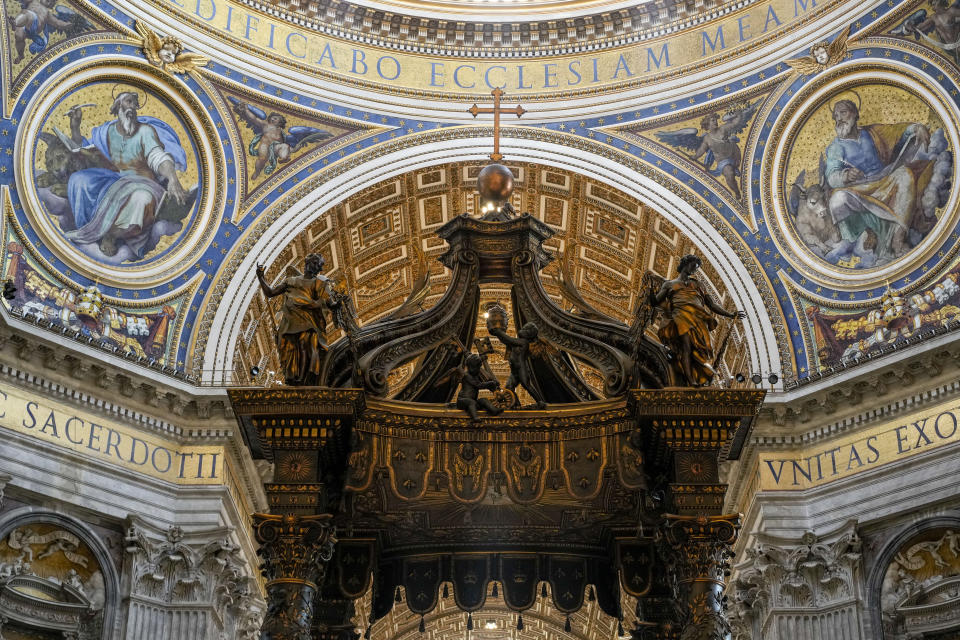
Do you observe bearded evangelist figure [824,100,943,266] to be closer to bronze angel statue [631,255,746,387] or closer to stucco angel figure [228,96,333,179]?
stucco angel figure [228,96,333,179]

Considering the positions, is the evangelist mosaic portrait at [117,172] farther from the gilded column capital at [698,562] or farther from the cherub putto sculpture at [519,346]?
the gilded column capital at [698,562]

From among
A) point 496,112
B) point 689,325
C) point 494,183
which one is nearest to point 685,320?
point 689,325

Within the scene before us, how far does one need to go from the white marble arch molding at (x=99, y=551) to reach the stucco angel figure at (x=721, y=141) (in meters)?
8.62

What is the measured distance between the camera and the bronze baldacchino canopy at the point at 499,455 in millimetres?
8688

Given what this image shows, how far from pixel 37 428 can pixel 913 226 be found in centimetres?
978

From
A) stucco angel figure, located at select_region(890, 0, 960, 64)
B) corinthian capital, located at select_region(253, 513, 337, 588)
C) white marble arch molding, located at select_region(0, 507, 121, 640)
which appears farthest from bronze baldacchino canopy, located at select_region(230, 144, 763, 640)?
stucco angel figure, located at select_region(890, 0, 960, 64)

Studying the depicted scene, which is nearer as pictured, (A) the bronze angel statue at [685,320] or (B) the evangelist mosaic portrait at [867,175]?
(A) the bronze angel statue at [685,320]

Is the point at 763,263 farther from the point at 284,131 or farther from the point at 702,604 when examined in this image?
the point at 702,604

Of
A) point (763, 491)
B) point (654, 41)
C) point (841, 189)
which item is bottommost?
point (763, 491)

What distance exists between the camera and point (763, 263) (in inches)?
671

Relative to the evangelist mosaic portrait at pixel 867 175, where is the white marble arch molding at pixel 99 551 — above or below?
below

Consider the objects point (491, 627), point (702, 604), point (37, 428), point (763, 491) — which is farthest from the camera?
point (491, 627)

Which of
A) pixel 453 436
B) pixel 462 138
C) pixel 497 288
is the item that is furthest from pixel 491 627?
pixel 453 436

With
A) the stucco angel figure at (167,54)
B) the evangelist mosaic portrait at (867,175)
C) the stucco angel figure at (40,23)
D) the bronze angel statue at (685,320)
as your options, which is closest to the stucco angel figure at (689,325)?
the bronze angel statue at (685,320)
